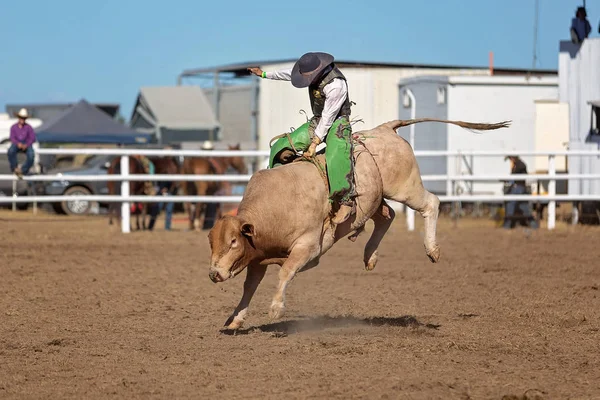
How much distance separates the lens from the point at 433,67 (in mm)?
30141

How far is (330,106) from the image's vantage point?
7449mm

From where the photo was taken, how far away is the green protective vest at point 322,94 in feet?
24.6

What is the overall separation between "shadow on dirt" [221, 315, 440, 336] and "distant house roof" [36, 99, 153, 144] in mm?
22006

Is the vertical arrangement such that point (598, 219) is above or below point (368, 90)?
below

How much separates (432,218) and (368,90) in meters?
16.9

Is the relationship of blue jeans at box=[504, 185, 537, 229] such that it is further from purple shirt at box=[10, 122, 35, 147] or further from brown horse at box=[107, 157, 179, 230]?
purple shirt at box=[10, 122, 35, 147]

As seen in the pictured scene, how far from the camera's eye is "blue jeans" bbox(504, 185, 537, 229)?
714 inches

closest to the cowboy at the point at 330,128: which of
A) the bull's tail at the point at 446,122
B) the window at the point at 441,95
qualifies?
the bull's tail at the point at 446,122

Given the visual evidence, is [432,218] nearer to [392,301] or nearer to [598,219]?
[392,301]

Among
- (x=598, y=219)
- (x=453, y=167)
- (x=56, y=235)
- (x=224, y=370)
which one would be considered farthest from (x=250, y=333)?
(x=453, y=167)

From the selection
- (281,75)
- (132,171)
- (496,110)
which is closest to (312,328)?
(281,75)

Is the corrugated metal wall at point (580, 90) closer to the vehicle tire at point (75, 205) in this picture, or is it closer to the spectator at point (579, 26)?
the spectator at point (579, 26)

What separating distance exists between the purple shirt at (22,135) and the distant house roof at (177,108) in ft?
60.4

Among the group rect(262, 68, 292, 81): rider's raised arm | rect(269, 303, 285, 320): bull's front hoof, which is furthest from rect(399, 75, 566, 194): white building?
rect(269, 303, 285, 320): bull's front hoof
